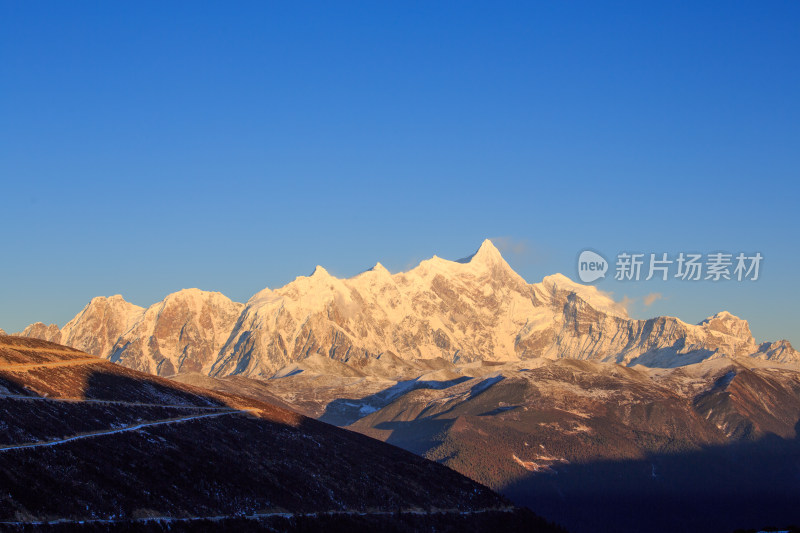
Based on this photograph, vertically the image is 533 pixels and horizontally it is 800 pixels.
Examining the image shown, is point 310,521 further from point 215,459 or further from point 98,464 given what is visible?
point 98,464

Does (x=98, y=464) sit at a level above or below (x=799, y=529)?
below

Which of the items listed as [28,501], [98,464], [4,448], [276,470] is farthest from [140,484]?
[276,470]

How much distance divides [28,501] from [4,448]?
19.8m

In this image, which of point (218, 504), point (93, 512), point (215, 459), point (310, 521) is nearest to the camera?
point (93, 512)

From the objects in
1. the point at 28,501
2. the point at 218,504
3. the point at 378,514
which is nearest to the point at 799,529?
the point at 378,514

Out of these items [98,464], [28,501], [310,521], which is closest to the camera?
[28,501]

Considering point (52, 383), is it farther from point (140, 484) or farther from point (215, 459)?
point (140, 484)

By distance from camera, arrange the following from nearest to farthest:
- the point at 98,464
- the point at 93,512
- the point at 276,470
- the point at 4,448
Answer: the point at 93,512, the point at 4,448, the point at 98,464, the point at 276,470

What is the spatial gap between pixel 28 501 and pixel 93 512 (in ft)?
34.6

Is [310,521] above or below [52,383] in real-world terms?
below

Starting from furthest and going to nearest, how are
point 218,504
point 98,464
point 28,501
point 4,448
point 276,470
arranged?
point 276,470 < point 218,504 < point 98,464 < point 4,448 < point 28,501

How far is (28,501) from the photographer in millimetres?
118750

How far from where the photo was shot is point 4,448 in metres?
136

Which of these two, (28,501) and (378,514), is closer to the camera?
(28,501)
